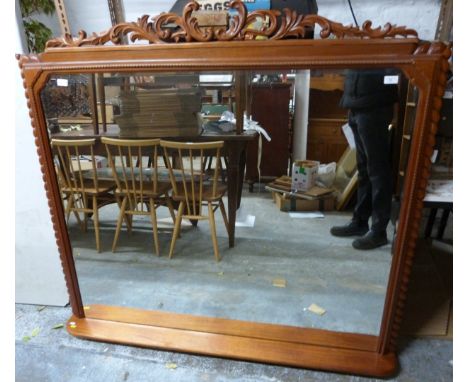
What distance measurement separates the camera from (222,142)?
1.27 metres

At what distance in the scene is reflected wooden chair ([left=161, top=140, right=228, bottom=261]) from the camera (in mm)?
1270

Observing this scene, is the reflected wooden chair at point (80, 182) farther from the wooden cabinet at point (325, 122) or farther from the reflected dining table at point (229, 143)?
the wooden cabinet at point (325, 122)

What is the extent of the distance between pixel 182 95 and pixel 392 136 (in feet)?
2.40

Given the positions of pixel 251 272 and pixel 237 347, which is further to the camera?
pixel 251 272

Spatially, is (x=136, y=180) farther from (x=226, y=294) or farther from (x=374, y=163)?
(x=374, y=163)

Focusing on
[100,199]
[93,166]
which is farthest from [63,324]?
[93,166]

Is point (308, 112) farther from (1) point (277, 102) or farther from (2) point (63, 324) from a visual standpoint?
(2) point (63, 324)

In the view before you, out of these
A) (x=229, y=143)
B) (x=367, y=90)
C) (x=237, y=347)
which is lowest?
(x=237, y=347)

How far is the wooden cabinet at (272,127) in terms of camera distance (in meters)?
1.14

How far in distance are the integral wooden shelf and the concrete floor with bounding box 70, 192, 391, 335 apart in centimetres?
6

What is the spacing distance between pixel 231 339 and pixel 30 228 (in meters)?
0.92

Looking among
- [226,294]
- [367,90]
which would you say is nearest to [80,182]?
[226,294]

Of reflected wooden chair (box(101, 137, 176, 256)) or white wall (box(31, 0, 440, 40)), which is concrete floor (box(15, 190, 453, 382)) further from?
white wall (box(31, 0, 440, 40))

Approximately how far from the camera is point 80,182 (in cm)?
129
